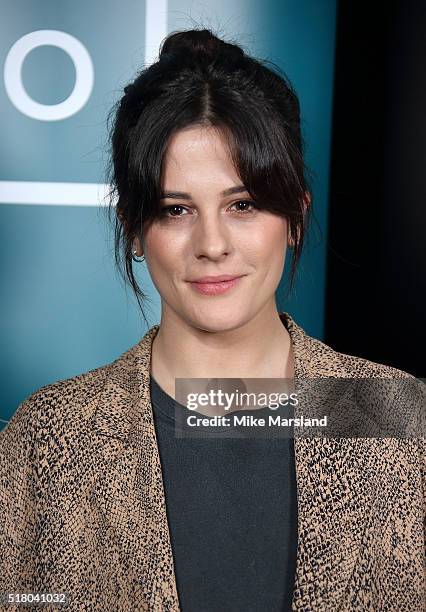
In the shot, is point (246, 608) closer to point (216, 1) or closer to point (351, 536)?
point (351, 536)

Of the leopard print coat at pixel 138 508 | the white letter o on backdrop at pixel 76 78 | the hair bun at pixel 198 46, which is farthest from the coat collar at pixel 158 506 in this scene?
the white letter o on backdrop at pixel 76 78

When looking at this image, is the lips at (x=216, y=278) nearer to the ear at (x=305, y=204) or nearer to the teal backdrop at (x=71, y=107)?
the ear at (x=305, y=204)

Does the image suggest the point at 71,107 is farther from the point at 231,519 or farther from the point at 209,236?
the point at 231,519

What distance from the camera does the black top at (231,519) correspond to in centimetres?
140

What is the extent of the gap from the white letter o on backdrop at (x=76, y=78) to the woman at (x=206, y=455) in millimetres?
547

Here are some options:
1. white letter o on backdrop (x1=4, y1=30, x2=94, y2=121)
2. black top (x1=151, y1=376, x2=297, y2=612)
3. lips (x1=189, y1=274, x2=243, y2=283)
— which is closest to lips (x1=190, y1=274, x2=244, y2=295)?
lips (x1=189, y1=274, x2=243, y2=283)

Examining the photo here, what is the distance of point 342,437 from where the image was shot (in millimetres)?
1502

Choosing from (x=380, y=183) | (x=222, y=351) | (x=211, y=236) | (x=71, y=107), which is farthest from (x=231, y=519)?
(x=71, y=107)

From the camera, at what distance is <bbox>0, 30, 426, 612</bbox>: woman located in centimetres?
142

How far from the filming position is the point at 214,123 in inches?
57.0

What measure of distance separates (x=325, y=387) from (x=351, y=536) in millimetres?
256

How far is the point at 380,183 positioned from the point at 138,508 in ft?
3.23

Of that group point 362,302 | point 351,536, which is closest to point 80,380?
point 351,536

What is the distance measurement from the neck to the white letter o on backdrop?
0.73 metres
